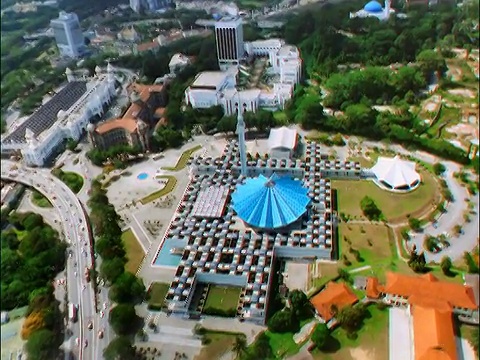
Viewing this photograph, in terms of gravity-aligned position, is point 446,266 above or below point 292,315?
above

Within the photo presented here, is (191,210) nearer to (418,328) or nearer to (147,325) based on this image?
(147,325)

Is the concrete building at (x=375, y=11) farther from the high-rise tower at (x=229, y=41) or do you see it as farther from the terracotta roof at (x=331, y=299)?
the terracotta roof at (x=331, y=299)

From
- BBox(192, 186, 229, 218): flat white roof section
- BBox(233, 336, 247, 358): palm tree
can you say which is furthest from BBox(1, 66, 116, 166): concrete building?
BBox(233, 336, 247, 358): palm tree

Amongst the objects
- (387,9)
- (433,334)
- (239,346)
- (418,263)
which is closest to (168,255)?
(239,346)

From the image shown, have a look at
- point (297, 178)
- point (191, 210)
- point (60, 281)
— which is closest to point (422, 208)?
point (297, 178)

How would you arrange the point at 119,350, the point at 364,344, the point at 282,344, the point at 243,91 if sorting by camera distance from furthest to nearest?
the point at 243,91
the point at 282,344
the point at 364,344
the point at 119,350

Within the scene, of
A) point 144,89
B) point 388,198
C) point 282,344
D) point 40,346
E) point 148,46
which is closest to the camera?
point 40,346

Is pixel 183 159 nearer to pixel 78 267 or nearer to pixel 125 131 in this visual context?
pixel 125 131
